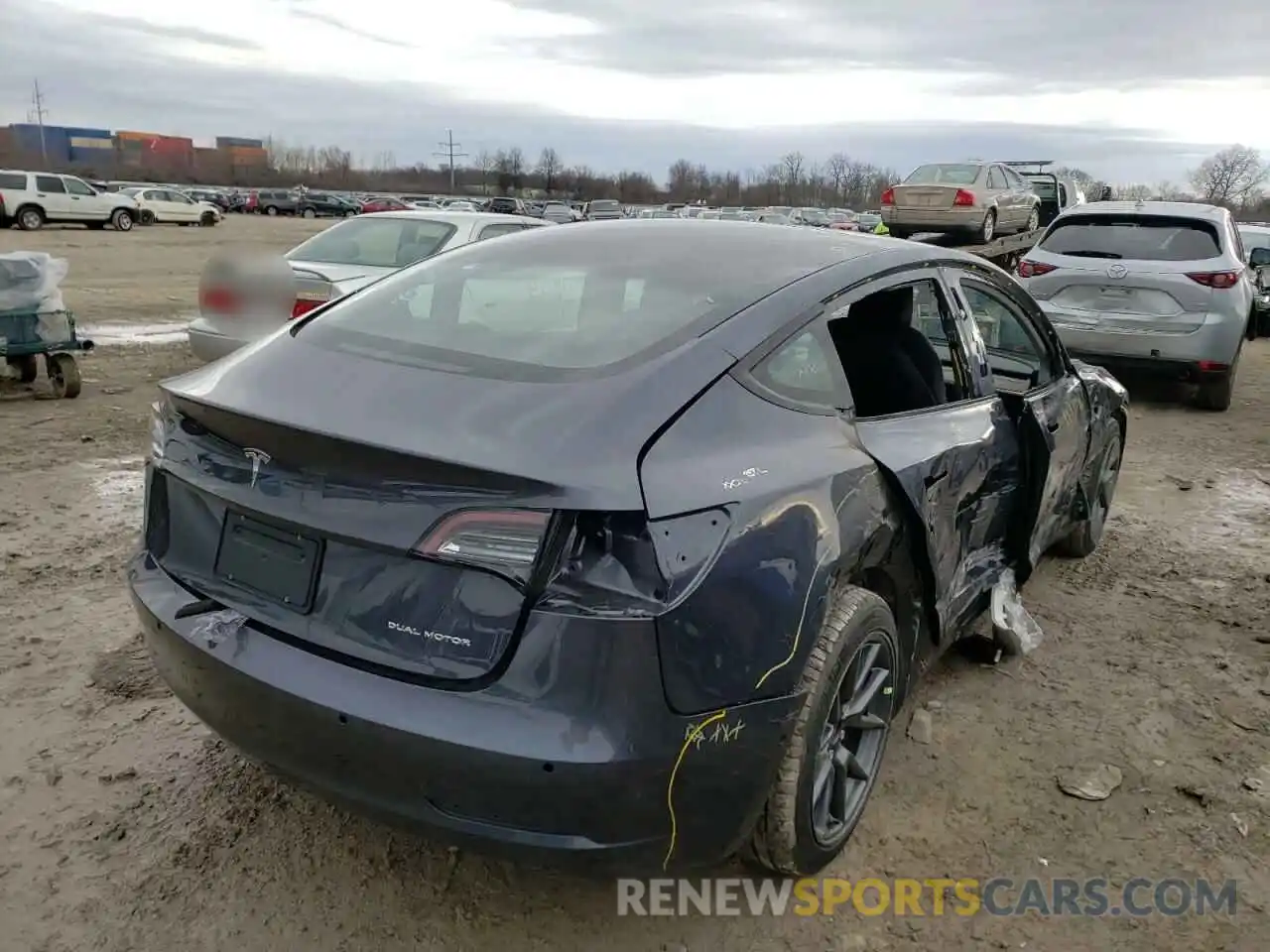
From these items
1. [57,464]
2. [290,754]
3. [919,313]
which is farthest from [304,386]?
[57,464]

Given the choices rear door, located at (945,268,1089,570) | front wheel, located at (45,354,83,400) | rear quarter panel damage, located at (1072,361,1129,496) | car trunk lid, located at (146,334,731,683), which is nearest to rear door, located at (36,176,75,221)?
front wheel, located at (45,354,83,400)

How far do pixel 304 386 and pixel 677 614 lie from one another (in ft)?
3.48

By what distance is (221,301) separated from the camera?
23.6 ft

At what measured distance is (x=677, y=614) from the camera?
197 cm

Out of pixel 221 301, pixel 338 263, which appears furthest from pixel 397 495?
pixel 338 263

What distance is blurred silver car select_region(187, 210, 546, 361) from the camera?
711cm

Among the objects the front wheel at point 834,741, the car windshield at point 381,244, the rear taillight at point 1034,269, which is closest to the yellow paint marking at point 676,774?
the front wheel at point 834,741

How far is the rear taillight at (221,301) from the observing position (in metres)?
7.11

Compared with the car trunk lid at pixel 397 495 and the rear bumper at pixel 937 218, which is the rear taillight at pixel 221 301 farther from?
the rear bumper at pixel 937 218

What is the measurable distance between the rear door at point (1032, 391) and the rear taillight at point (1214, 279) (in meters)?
5.01

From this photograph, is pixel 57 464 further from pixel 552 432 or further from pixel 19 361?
pixel 552 432

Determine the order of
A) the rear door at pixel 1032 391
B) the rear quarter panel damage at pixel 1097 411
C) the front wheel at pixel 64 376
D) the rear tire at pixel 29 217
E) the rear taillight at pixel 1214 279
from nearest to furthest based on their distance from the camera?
1. the rear door at pixel 1032 391
2. the rear quarter panel damage at pixel 1097 411
3. the front wheel at pixel 64 376
4. the rear taillight at pixel 1214 279
5. the rear tire at pixel 29 217

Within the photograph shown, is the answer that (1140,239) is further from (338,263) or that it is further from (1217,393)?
(338,263)

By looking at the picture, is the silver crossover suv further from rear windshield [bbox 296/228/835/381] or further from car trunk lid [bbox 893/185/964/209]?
car trunk lid [bbox 893/185/964/209]
